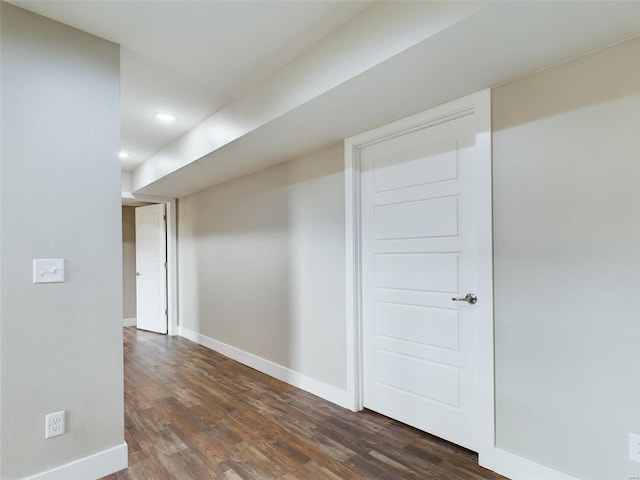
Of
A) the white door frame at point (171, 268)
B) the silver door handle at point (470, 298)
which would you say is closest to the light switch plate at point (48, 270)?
the silver door handle at point (470, 298)

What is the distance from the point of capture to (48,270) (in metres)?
1.75

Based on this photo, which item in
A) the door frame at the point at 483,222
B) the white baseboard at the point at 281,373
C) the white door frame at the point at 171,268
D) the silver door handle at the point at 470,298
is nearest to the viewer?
the door frame at the point at 483,222

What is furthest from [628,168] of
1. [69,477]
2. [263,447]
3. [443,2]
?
[69,477]

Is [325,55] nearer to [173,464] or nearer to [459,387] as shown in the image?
[459,387]

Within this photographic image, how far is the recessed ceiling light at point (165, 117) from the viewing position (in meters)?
3.07

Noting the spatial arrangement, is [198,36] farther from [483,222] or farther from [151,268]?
[151,268]

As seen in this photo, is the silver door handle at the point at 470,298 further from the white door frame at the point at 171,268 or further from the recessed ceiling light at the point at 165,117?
the white door frame at the point at 171,268

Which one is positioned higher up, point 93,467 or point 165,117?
point 165,117

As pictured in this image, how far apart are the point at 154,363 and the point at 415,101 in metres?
3.89

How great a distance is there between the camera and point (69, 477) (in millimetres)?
1782

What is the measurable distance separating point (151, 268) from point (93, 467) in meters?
4.11

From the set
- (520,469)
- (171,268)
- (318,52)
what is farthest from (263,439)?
(171,268)

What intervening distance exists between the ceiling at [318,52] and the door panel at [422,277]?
0.35 m

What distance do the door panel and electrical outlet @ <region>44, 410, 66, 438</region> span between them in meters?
1.94
